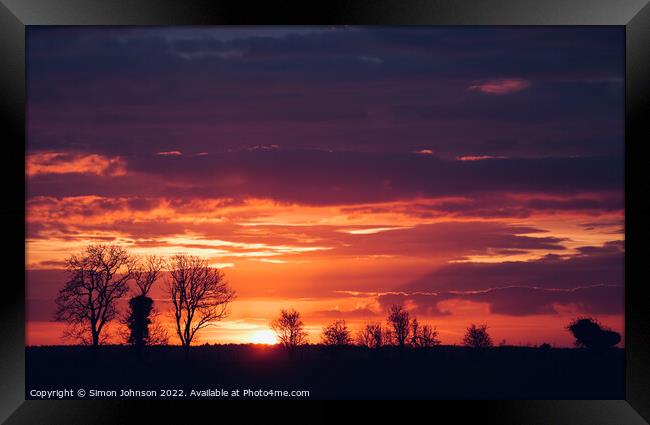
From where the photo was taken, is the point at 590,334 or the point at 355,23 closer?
the point at 355,23

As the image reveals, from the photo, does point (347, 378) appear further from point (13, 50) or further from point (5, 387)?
point (13, 50)

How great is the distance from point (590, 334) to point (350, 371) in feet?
8.95

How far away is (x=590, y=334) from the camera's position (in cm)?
1181

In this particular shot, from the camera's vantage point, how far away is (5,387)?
430 inches

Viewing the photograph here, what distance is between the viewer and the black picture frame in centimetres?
1085

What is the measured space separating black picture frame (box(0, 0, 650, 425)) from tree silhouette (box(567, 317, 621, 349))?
1.84 ft

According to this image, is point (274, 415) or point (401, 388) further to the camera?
point (401, 388)

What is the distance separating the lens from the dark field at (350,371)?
11.2 m

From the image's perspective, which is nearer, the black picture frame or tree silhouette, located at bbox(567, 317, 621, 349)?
the black picture frame

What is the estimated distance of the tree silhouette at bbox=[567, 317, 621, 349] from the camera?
1147 centimetres

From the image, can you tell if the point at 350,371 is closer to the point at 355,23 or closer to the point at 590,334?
the point at 590,334

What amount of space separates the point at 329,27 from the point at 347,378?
3894mm

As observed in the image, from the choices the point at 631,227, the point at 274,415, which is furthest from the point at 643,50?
the point at 274,415

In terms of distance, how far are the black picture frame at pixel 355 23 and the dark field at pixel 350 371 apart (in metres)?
0.23
